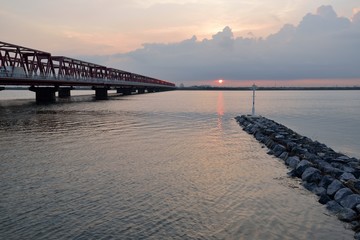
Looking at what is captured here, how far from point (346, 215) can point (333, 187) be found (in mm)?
2277

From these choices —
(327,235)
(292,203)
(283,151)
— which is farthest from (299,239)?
(283,151)

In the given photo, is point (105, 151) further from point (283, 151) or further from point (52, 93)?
point (52, 93)

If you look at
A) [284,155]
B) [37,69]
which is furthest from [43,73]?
[284,155]

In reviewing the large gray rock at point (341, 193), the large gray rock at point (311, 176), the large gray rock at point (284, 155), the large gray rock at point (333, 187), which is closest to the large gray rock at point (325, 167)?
the large gray rock at point (311, 176)

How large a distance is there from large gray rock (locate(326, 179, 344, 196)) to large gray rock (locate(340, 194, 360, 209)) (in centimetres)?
84

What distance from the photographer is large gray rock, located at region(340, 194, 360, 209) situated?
34.0 ft

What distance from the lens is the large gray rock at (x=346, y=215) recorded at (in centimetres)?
966

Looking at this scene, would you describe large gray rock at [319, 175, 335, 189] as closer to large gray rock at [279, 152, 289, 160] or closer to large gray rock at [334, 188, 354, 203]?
large gray rock at [334, 188, 354, 203]

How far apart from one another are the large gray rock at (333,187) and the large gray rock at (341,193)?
336 mm

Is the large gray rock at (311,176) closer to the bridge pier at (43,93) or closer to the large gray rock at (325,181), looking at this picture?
the large gray rock at (325,181)

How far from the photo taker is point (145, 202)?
10.8 meters

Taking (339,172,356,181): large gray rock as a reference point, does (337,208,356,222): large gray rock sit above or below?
below

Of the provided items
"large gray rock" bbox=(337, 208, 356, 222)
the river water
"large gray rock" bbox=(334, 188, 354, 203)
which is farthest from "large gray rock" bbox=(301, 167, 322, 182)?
"large gray rock" bbox=(337, 208, 356, 222)

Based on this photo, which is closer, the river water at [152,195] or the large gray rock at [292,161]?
the river water at [152,195]
